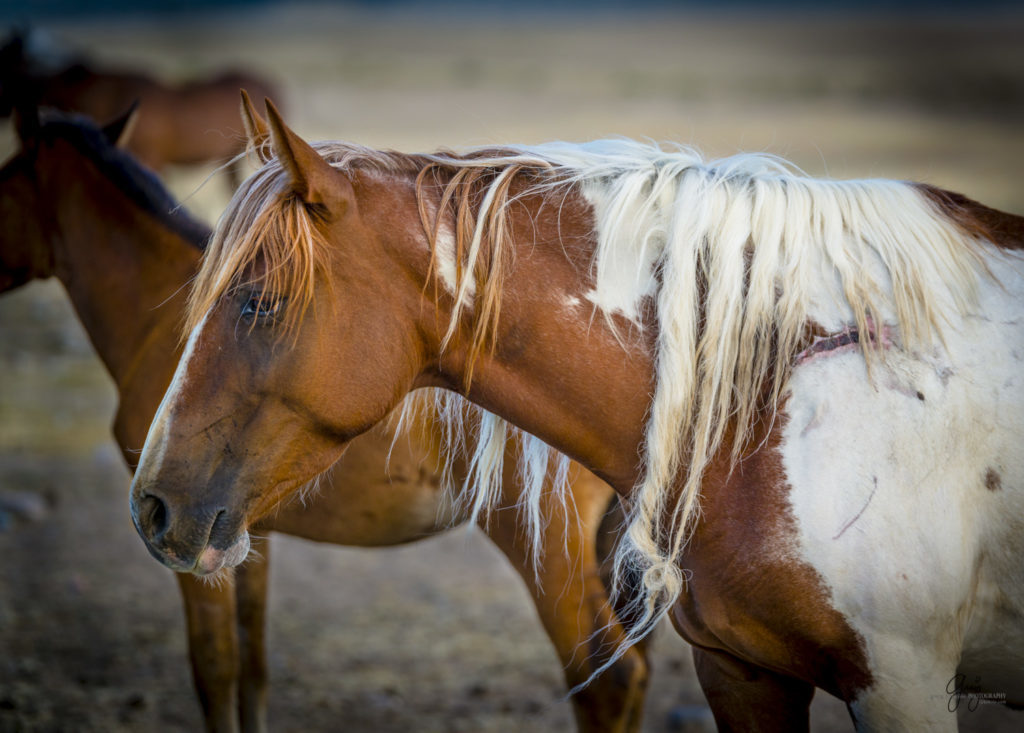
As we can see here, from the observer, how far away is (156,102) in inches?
476

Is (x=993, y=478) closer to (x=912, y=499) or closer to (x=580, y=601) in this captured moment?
(x=912, y=499)

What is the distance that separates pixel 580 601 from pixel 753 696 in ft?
2.41

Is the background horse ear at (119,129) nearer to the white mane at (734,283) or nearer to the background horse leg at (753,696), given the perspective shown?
the white mane at (734,283)

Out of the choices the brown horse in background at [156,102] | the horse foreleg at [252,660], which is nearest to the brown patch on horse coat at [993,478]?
the horse foreleg at [252,660]

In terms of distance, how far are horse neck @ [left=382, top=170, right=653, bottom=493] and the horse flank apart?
3 centimetres

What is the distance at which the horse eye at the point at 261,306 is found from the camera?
1664 millimetres

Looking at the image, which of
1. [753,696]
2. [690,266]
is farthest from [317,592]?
[690,266]

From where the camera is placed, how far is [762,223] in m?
1.74

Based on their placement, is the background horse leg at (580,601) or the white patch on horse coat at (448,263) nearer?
the white patch on horse coat at (448,263)

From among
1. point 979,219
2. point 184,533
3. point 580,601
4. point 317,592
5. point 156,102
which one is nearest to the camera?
point 184,533

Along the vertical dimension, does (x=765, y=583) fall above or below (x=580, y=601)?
above

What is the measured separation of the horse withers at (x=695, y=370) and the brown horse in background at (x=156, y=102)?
10732 mm

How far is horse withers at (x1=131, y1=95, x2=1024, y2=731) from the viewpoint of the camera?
5.36 feet

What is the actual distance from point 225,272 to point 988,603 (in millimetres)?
1653
